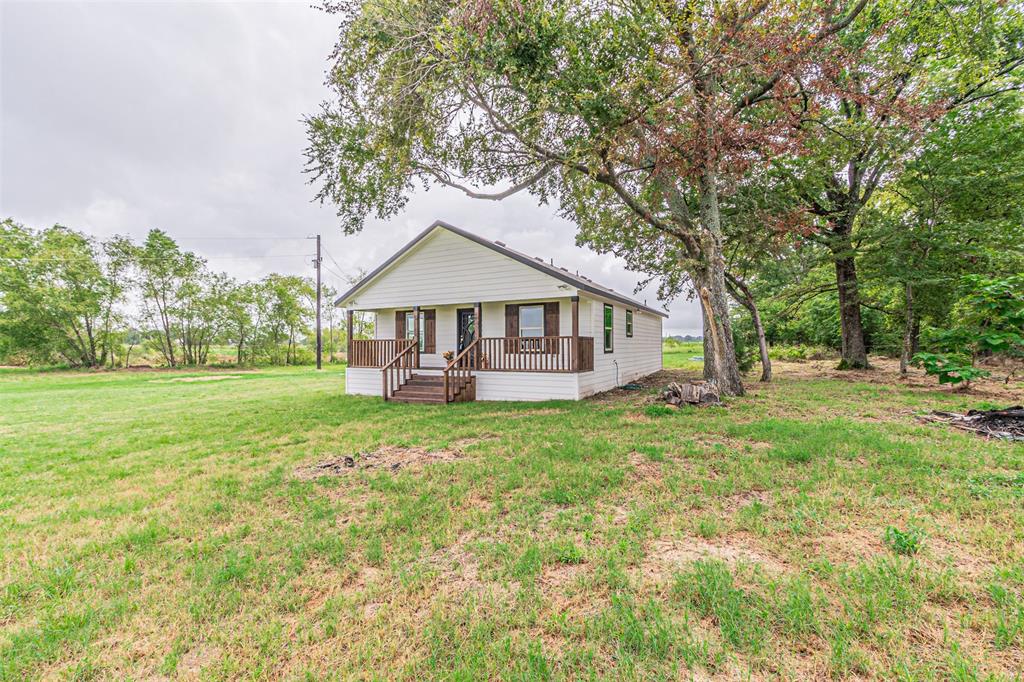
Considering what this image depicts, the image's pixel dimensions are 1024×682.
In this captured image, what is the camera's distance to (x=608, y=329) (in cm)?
1334

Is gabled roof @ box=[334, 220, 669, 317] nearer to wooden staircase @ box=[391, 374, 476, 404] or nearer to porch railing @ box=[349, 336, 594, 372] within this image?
porch railing @ box=[349, 336, 594, 372]

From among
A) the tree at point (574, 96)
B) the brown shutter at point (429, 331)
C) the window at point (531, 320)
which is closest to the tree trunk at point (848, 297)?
the tree at point (574, 96)

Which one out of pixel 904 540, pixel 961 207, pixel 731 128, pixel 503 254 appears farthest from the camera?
pixel 503 254

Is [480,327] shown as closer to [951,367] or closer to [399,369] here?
[399,369]

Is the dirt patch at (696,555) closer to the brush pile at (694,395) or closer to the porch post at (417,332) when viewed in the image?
the brush pile at (694,395)

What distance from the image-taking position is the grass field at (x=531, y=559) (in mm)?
2018

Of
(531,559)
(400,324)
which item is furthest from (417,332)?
(531,559)

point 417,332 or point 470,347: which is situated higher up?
point 417,332

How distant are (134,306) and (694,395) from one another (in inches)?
1408

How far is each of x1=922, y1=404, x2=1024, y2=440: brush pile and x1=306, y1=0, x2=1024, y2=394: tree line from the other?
3315 millimetres

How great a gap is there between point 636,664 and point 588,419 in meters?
5.91

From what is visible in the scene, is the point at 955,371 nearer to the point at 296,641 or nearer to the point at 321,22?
the point at 296,641

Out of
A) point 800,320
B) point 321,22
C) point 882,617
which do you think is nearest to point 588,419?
point 882,617

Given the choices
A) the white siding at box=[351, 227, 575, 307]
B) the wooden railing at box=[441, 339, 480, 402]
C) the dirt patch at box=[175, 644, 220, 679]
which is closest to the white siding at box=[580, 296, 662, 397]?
the white siding at box=[351, 227, 575, 307]
